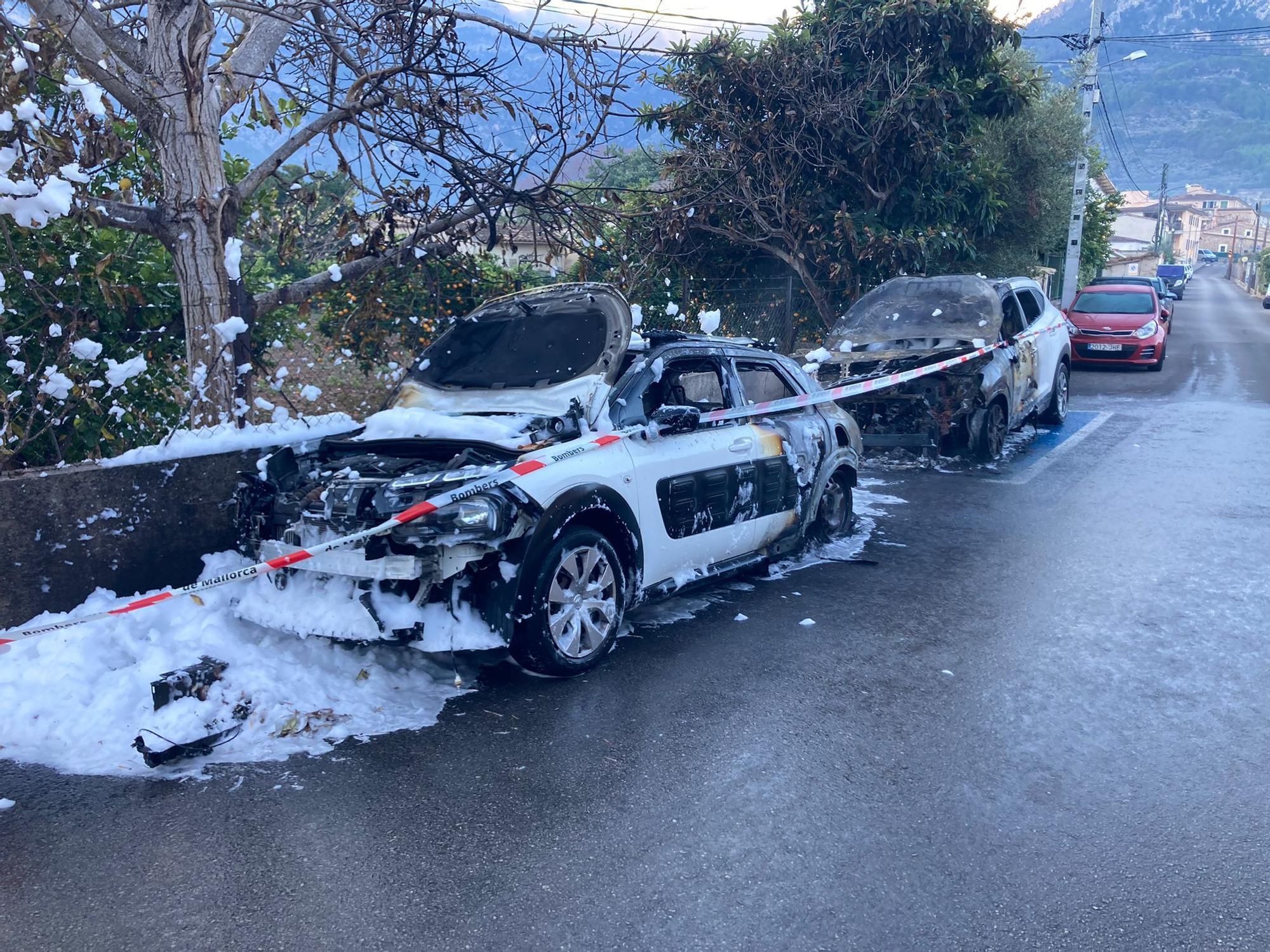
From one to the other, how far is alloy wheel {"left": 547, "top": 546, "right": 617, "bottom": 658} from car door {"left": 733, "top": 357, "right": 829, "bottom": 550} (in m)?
1.55

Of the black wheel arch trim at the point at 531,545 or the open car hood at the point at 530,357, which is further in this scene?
the open car hood at the point at 530,357

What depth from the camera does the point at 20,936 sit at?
3.05m

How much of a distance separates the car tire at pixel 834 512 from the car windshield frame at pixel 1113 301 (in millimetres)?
14900

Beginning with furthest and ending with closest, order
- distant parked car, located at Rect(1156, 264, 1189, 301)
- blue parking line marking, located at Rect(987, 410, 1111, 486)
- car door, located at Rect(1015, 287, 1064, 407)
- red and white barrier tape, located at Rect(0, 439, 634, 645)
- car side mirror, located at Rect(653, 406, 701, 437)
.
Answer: distant parked car, located at Rect(1156, 264, 1189, 301)
car door, located at Rect(1015, 287, 1064, 407)
blue parking line marking, located at Rect(987, 410, 1111, 486)
car side mirror, located at Rect(653, 406, 701, 437)
red and white barrier tape, located at Rect(0, 439, 634, 645)

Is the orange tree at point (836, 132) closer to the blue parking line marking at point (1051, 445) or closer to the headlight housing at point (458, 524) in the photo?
the blue parking line marking at point (1051, 445)

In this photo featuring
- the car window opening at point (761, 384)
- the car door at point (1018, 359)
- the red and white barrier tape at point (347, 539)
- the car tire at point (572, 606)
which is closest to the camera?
the red and white barrier tape at point (347, 539)

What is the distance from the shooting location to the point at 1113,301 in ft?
67.9

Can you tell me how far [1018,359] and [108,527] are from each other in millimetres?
9363

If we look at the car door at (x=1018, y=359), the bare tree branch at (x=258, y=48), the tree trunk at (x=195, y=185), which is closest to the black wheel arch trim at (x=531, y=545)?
the tree trunk at (x=195, y=185)

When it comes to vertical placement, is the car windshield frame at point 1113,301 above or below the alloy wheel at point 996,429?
above

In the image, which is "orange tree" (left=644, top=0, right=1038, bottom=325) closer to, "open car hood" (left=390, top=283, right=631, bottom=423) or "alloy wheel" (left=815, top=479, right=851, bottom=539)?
"alloy wheel" (left=815, top=479, right=851, bottom=539)

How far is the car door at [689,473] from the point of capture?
5.66 m

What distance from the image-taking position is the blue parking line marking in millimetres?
10541

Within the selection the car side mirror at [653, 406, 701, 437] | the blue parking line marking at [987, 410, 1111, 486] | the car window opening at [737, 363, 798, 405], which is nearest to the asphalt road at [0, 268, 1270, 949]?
the car side mirror at [653, 406, 701, 437]
